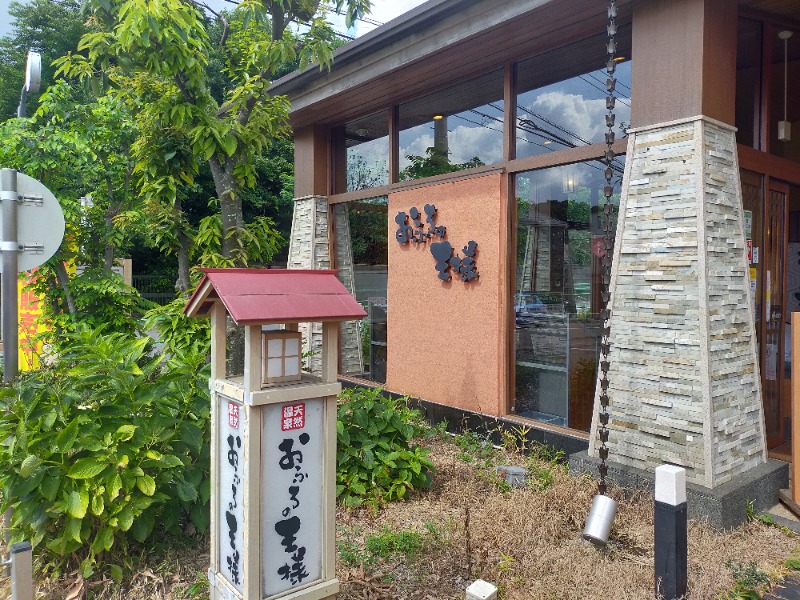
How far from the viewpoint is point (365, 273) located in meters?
7.98

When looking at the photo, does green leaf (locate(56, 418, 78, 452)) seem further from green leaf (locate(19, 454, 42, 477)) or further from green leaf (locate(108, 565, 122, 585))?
green leaf (locate(108, 565, 122, 585))

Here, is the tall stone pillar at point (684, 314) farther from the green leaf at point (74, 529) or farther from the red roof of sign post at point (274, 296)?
the green leaf at point (74, 529)

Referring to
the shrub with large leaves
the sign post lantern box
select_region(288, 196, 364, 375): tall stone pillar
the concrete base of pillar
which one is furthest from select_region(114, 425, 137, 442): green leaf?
select_region(288, 196, 364, 375): tall stone pillar

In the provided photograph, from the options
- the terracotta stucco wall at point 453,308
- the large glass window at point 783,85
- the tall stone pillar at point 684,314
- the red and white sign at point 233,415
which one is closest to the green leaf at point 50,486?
the red and white sign at point 233,415

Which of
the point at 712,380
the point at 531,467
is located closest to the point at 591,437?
the point at 531,467

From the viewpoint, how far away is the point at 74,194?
748cm

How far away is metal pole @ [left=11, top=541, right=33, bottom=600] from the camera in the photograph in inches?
104

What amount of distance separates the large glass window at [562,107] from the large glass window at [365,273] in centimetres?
220

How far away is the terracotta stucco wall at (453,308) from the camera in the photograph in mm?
5918

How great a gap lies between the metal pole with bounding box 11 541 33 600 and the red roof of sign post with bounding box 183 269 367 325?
50.0 inches

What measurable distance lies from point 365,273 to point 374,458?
378cm

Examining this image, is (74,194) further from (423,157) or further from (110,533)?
(110,533)

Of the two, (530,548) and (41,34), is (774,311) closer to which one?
(530,548)

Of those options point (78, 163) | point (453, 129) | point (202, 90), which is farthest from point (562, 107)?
point (78, 163)
